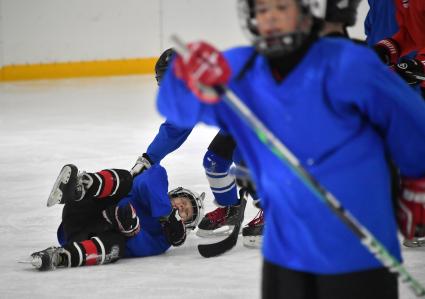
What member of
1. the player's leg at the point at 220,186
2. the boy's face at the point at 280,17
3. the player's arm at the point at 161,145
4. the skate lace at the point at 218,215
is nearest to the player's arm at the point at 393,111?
the boy's face at the point at 280,17

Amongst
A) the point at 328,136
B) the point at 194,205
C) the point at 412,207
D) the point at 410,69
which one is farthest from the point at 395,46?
the point at 328,136

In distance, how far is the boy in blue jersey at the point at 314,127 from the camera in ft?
5.38

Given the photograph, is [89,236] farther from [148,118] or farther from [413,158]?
[148,118]

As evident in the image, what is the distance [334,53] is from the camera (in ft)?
5.44

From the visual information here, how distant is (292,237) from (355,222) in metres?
0.13

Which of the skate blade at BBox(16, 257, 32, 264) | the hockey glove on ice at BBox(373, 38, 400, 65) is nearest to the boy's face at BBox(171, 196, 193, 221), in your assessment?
the skate blade at BBox(16, 257, 32, 264)

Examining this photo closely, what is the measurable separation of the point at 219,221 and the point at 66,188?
85 centimetres

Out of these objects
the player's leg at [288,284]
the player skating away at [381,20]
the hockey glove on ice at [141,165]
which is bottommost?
the hockey glove on ice at [141,165]

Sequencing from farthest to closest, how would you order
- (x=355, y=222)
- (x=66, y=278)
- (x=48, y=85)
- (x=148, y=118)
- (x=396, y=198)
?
(x=48, y=85) → (x=148, y=118) → (x=66, y=278) → (x=396, y=198) → (x=355, y=222)

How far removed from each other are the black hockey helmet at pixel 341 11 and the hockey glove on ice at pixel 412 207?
25.6 inches

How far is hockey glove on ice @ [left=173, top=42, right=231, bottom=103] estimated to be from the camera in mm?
1597

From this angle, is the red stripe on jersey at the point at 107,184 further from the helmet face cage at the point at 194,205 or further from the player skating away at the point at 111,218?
the helmet face cage at the point at 194,205

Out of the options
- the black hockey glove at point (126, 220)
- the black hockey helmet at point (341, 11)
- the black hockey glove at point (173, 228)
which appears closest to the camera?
the black hockey helmet at point (341, 11)

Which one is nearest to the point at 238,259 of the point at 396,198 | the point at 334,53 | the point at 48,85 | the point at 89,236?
the point at 89,236
